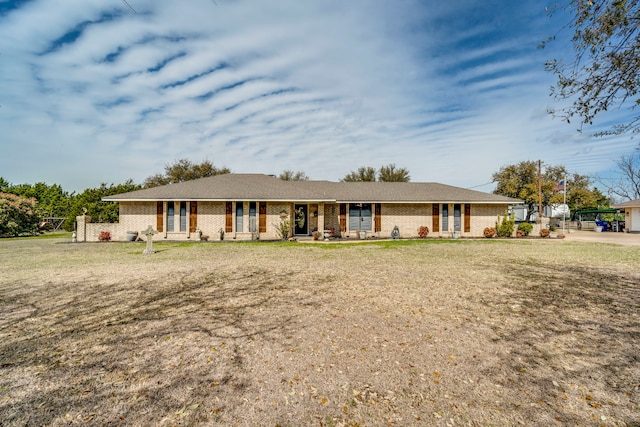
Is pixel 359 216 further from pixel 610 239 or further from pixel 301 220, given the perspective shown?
pixel 610 239

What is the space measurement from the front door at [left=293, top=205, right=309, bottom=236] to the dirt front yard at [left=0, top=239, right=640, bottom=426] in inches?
515

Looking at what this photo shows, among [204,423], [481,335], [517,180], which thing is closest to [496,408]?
[481,335]

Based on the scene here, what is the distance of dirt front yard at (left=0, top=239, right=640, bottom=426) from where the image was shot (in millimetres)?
2928

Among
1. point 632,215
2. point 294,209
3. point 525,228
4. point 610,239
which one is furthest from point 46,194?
point 632,215

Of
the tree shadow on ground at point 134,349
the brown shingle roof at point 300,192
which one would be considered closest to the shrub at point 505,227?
the brown shingle roof at point 300,192

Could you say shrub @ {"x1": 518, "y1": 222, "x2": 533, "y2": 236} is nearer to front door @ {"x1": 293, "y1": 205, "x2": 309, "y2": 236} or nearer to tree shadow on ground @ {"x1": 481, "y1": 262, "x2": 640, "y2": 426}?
front door @ {"x1": 293, "y1": 205, "x2": 309, "y2": 236}

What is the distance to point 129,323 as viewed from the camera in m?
5.15

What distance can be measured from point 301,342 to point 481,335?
9.33 ft

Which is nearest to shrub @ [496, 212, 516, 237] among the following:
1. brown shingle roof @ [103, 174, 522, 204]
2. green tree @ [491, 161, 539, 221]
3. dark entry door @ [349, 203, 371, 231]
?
brown shingle roof @ [103, 174, 522, 204]

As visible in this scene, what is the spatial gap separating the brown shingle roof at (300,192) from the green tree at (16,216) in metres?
9.83

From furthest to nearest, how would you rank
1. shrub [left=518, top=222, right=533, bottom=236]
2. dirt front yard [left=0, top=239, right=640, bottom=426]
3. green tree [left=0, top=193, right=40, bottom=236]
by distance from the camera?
shrub [left=518, top=222, right=533, bottom=236] → green tree [left=0, top=193, right=40, bottom=236] → dirt front yard [left=0, top=239, right=640, bottom=426]

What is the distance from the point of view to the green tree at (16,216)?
21938 millimetres

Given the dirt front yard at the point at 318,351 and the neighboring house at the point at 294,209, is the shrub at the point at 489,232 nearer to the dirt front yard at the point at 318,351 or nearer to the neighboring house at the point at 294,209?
the neighboring house at the point at 294,209

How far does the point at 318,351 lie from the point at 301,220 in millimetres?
17853
